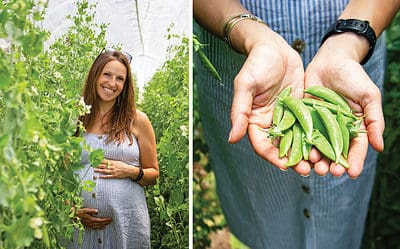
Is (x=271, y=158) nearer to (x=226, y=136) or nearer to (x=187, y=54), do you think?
(x=187, y=54)

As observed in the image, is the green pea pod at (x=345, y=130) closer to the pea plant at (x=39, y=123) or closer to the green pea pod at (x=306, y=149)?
the green pea pod at (x=306, y=149)

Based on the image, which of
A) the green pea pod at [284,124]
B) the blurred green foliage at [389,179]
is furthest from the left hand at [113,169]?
the blurred green foliage at [389,179]

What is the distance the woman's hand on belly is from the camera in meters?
Answer: 1.41

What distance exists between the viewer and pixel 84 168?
1396mm

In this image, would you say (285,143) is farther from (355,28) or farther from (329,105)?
(355,28)

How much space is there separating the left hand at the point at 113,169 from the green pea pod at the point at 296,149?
1.02 ft

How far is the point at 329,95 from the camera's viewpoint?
1.60 meters

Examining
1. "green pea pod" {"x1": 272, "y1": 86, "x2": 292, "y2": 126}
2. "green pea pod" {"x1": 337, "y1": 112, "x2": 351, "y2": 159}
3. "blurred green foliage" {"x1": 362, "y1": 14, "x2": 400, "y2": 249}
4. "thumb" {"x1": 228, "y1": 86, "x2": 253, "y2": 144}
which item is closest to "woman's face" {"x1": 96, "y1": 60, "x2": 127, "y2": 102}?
"thumb" {"x1": 228, "y1": 86, "x2": 253, "y2": 144}

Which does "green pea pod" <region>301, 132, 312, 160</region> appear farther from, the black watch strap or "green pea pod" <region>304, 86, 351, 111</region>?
the black watch strap

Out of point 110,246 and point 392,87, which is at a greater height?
point 392,87

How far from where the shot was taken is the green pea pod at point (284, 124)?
1.51 meters

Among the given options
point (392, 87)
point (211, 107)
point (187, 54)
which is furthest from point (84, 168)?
point (392, 87)

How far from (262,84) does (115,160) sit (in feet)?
1.18

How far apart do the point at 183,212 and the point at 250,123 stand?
0.75 feet
